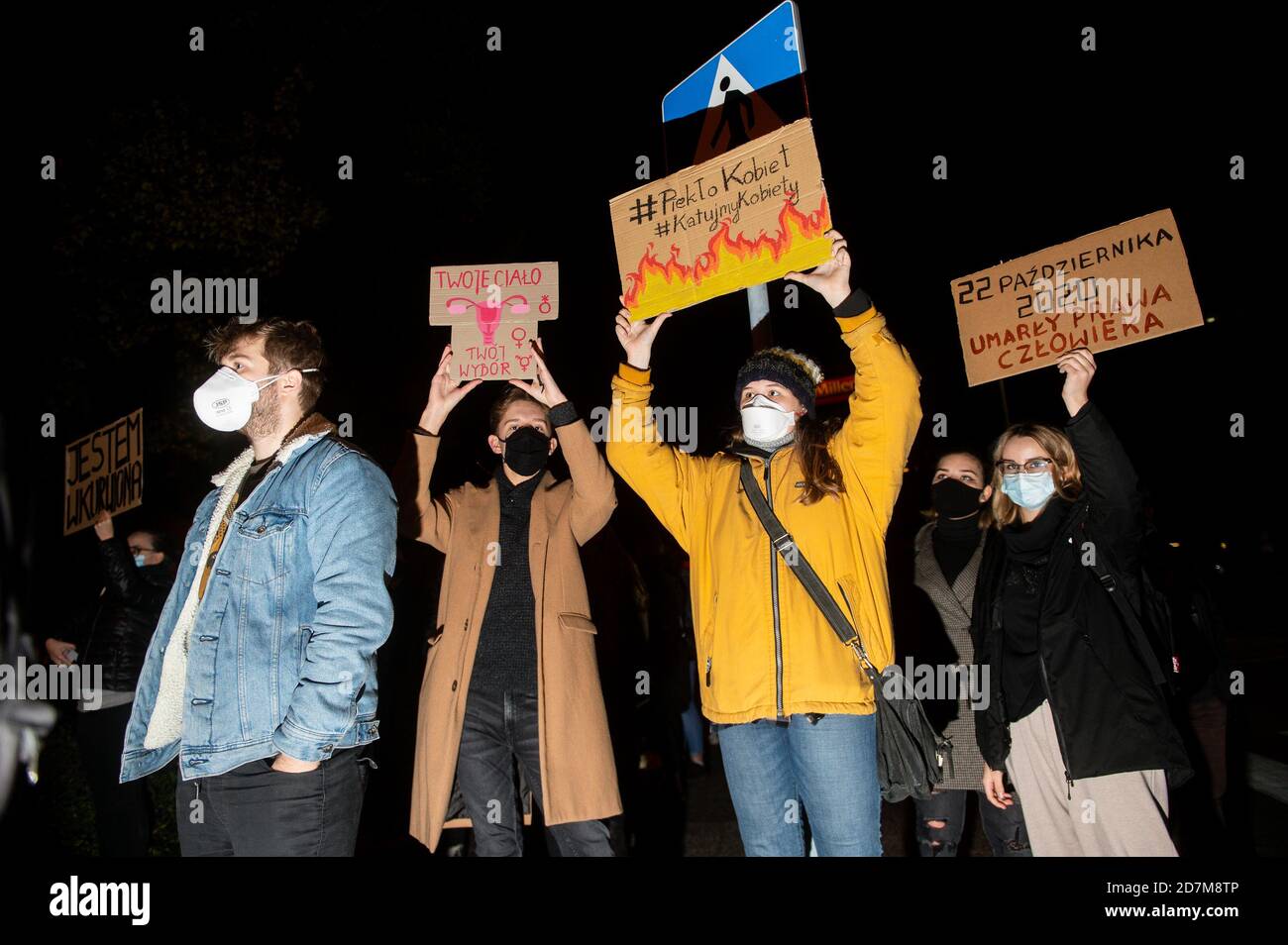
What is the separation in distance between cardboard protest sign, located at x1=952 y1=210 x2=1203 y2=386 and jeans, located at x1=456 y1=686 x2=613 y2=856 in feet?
8.94

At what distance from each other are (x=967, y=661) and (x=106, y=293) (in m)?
6.81

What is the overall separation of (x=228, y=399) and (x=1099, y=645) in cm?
317

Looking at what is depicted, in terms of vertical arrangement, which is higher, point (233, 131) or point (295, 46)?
point (295, 46)

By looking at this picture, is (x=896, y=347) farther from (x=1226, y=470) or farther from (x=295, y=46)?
(x=1226, y=470)

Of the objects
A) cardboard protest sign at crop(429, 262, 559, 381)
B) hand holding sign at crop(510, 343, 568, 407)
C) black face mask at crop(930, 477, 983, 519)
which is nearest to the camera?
hand holding sign at crop(510, 343, 568, 407)

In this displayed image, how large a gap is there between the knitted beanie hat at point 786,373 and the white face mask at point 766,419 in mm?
80

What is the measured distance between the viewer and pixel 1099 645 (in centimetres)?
385

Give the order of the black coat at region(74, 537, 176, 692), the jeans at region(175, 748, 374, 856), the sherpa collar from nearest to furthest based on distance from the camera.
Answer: the jeans at region(175, 748, 374, 856), the sherpa collar, the black coat at region(74, 537, 176, 692)

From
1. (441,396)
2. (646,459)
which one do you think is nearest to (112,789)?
(441,396)

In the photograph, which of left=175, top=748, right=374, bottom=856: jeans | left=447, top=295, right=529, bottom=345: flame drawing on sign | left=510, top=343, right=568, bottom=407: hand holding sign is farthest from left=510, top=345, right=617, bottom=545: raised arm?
left=175, top=748, right=374, bottom=856: jeans

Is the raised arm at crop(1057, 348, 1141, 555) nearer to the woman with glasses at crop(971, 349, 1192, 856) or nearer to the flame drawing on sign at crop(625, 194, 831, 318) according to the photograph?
the woman with glasses at crop(971, 349, 1192, 856)

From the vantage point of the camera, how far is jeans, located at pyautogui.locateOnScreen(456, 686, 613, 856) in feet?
13.1
